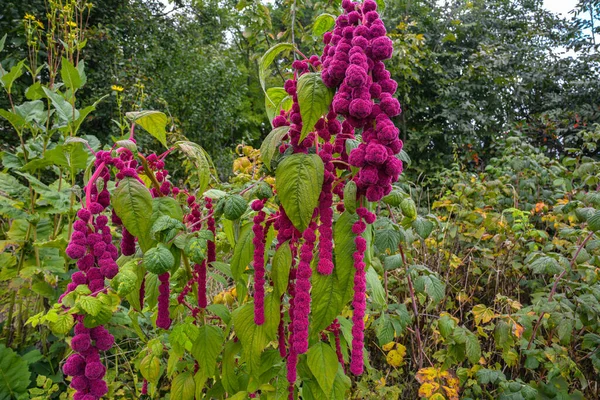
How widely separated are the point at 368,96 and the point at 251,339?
0.60m

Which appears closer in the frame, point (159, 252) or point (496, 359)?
point (159, 252)

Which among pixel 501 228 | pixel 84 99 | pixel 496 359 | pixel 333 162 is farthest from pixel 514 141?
pixel 84 99

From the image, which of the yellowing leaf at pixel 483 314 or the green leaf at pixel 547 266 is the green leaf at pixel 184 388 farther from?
the green leaf at pixel 547 266

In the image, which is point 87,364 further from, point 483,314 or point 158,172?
point 483,314

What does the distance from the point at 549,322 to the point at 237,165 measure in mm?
1788

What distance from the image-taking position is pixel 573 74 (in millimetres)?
5898

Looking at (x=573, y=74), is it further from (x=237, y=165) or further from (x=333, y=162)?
(x=333, y=162)

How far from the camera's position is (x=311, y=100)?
691 millimetres

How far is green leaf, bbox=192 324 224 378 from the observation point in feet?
3.19

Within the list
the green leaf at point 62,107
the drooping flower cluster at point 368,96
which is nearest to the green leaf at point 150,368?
the drooping flower cluster at point 368,96

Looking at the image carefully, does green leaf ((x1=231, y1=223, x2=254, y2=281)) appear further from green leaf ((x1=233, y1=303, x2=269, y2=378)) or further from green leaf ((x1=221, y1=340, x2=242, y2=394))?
green leaf ((x1=221, y1=340, x2=242, y2=394))

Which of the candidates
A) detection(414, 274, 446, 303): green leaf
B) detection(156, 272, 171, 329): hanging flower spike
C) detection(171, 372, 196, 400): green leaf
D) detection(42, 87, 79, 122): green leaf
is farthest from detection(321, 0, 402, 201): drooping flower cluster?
detection(42, 87, 79, 122): green leaf

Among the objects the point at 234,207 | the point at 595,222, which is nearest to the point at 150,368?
the point at 234,207

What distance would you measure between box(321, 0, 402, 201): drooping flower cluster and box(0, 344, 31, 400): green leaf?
1.64 m
